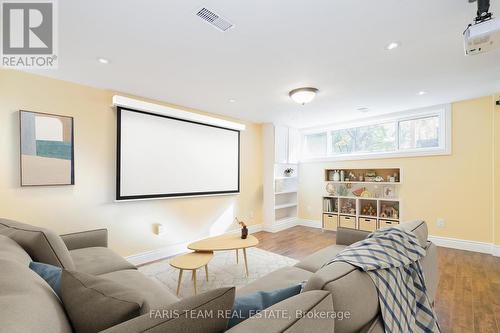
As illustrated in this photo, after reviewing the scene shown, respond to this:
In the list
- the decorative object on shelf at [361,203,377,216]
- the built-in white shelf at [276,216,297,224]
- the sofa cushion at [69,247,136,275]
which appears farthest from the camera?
the built-in white shelf at [276,216,297,224]

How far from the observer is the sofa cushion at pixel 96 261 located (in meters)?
1.81

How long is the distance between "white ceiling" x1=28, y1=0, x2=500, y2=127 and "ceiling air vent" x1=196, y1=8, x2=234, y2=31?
0.18ft

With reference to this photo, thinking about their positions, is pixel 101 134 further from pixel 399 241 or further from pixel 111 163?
pixel 399 241

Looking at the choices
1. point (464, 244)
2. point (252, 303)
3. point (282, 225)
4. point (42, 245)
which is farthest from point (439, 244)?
point (42, 245)

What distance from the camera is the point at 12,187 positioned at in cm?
248

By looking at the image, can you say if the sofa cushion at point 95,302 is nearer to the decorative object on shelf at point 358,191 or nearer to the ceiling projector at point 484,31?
the ceiling projector at point 484,31

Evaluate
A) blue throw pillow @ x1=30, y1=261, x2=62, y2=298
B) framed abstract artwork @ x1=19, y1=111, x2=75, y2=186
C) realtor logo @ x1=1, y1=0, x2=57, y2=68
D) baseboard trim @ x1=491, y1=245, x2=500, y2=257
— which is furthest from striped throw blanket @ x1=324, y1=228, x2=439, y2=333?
baseboard trim @ x1=491, y1=245, x2=500, y2=257

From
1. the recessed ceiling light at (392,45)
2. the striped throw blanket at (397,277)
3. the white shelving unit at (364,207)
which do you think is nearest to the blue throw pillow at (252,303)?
the striped throw blanket at (397,277)

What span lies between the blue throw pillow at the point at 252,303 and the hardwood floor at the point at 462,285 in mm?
1817

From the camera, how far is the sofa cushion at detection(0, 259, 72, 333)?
22.9 inches

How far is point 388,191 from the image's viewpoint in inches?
178

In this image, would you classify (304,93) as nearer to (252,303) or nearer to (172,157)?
(172,157)

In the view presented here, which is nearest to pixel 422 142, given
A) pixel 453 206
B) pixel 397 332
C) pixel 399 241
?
pixel 453 206

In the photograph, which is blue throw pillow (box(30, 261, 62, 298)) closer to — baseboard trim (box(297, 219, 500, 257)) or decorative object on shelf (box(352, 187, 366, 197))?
decorative object on shelf (box(352, 187, 366, 197))
